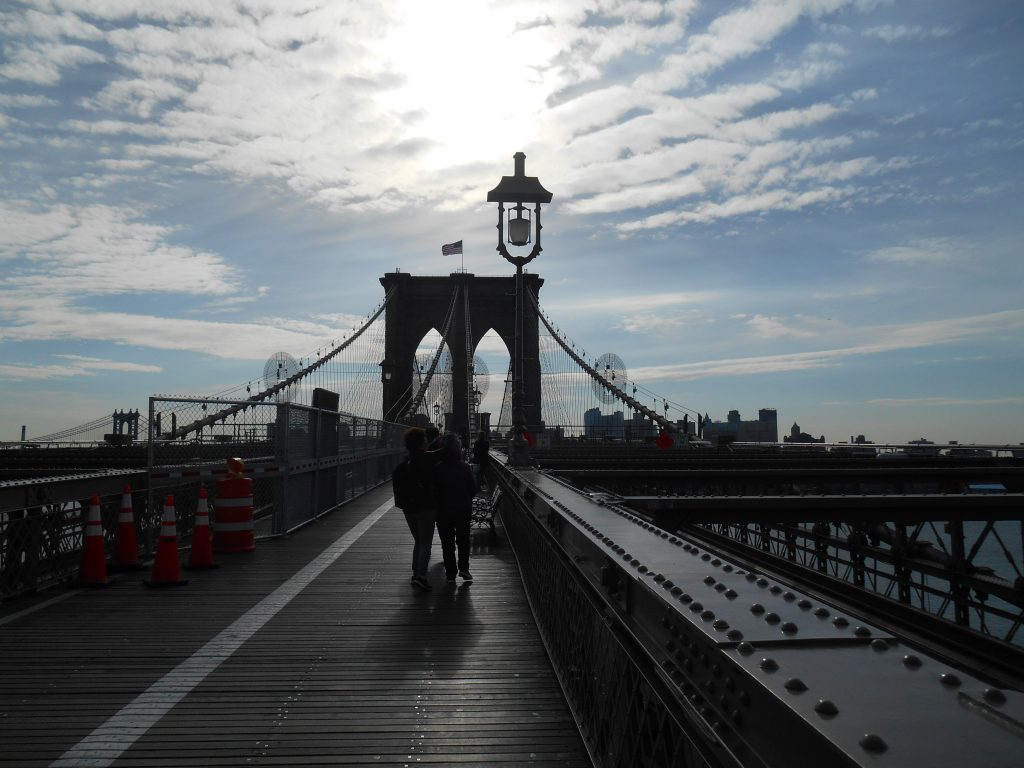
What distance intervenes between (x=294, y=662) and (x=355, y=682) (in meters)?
0.57

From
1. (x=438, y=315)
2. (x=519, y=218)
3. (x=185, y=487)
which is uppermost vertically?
(x=438, y=315)

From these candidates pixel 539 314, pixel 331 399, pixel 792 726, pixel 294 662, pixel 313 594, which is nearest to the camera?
pixel 792 726

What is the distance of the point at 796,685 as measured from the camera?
1474 mm

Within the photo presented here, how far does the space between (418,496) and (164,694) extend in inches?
142

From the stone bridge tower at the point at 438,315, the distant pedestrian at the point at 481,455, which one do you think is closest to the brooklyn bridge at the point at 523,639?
the distant pedestrian at the point at 481,455

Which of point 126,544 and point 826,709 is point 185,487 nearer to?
point 126,544

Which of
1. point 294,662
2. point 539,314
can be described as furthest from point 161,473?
point 539,314

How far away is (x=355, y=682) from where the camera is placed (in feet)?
15.8

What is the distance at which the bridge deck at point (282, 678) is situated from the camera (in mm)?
3770

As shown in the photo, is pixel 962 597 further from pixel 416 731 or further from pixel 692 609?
pixel 692 609

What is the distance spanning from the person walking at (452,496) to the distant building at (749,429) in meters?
40.4

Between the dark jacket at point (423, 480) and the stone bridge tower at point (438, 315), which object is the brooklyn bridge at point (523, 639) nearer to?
the dark jacket at point (423, 480)

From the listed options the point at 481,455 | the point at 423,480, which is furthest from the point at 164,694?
the point at 481,455

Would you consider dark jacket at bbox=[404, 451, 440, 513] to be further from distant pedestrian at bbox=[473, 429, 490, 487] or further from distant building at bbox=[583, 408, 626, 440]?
distant building at bbox=[583, 408, 626, 440]
